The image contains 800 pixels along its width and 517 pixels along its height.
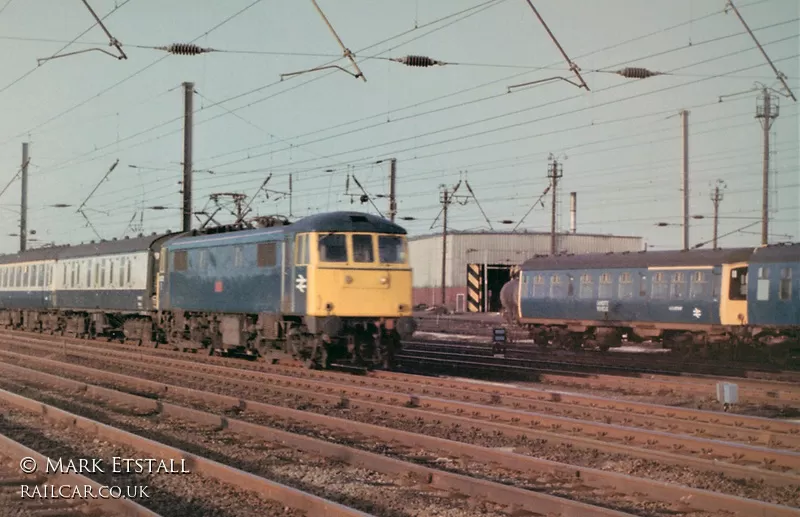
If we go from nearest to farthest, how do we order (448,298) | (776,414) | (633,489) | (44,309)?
1. (633,489)
2. (776,414)
3. (44,309)
4. (448,298)

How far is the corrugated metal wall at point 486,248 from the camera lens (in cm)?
6575

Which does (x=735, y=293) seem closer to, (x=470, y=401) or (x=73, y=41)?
(x=470, y=401)

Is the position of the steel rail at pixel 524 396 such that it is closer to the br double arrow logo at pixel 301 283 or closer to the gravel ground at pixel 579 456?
the br double arrow logo at pixel 301 283

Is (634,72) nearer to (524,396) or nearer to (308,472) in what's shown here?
(524,396)

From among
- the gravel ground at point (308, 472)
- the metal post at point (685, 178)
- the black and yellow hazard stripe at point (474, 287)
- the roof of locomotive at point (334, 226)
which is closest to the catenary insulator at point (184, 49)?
the roof of locomotive at point (334, 226)

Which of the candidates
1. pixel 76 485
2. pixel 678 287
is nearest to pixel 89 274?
pixel 678 287

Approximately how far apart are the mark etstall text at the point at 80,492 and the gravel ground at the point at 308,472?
97 cm

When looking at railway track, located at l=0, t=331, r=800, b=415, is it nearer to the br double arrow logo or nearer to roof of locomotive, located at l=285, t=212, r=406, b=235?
the br double arrow logo

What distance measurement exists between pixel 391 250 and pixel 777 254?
451 inches

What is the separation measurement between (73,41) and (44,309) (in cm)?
1808

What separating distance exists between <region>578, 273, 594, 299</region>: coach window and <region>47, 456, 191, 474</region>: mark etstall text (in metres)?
21.7

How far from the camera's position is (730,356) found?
2539cm

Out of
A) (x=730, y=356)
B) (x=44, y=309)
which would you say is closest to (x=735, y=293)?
(x=730, y=356)

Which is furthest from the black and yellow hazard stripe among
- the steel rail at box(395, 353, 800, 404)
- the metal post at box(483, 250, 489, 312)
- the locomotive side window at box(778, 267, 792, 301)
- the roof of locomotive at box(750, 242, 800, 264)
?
the steel rail at box(395, 353, 800, 404)
